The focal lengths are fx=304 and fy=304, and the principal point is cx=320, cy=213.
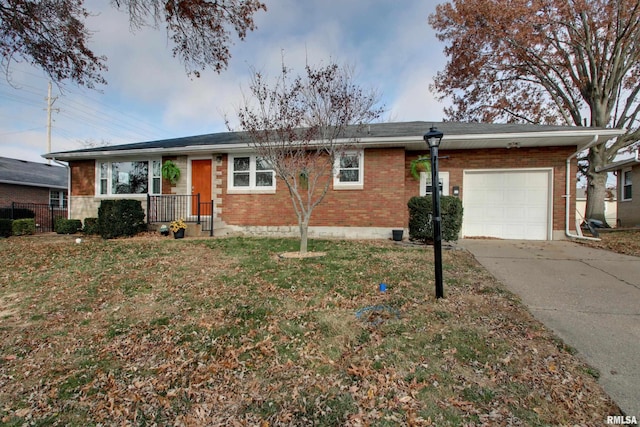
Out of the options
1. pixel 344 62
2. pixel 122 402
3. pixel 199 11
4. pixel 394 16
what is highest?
pixel 394 16

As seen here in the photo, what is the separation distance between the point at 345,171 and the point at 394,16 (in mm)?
5513

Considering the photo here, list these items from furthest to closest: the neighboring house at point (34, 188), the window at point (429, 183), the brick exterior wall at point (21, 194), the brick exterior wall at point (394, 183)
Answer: the brick exterior wall at point (21, 194), the neighboring house at point (34, 188), the window at point (429, 183), the brick exterior wall at point (394, 183)

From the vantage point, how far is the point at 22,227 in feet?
36.9

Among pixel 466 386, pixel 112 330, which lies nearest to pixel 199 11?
pixel 112 330

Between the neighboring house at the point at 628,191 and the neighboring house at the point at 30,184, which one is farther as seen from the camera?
the neighboring house at the point at 30,184

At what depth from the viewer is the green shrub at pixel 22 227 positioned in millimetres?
11141

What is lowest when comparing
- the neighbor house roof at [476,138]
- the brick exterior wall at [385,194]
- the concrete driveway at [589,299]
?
the concrete driveway at [589,299]

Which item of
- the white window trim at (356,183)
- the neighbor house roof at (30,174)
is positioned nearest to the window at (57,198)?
the neighbor house roof at (30,174)

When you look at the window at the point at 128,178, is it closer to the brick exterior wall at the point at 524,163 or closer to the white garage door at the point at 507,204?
the brick exterior wall at the point at 524,163

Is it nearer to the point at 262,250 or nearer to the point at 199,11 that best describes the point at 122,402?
the point at 262,250

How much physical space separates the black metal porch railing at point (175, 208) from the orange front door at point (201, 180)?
7 centimetres

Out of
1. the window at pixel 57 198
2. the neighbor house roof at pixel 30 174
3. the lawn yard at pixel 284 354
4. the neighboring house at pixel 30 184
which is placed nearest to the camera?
the lawn yard at pixel 284 354

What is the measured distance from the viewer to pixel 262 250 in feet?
23.0

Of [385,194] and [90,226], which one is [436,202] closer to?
[385,194]
